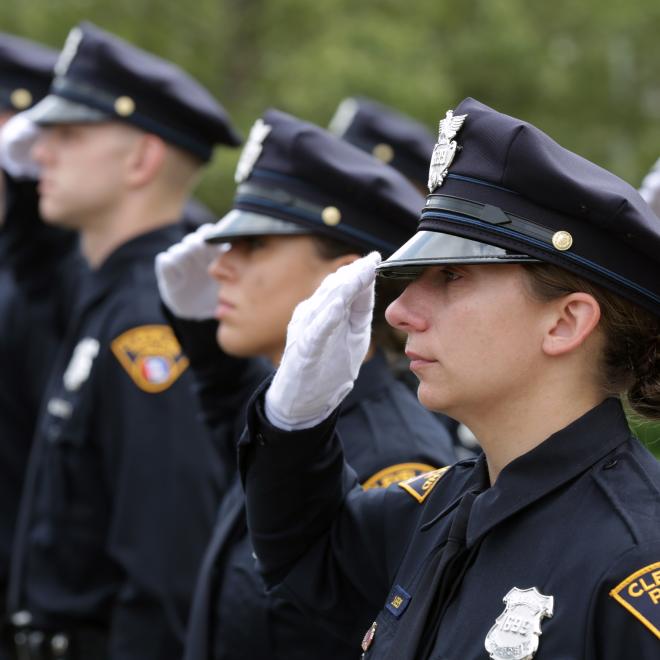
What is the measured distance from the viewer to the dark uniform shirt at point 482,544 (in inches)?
90.0

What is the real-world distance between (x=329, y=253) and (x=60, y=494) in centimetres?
157

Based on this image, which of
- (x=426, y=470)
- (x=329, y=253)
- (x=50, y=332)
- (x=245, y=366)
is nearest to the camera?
(x=426, y=470)

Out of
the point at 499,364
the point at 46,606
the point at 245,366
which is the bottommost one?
the point at 46,606

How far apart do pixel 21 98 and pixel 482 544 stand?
16.2ft

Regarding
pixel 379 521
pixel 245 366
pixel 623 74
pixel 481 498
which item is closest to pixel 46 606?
pixel 245 366

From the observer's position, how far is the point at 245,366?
169 inches

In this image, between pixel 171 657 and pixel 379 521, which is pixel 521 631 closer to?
pixel 379 521

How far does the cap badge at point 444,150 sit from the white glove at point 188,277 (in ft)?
5.58

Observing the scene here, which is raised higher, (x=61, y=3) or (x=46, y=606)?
(x=61, y=3)

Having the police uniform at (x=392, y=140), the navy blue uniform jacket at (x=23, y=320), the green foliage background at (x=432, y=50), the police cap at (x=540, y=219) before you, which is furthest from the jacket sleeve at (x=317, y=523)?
the green foliage background at (x=432, y=50)

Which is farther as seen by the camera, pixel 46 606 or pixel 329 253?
pixel 46 606

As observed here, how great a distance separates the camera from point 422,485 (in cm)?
292

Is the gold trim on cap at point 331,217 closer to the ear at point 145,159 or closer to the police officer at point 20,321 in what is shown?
the ear at point 145,159

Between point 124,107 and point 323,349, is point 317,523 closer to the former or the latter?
point 323,349
